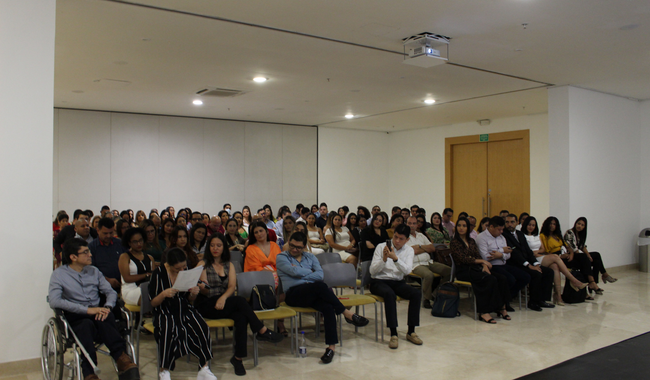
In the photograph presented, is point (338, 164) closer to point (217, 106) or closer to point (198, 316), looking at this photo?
point (217, 106)

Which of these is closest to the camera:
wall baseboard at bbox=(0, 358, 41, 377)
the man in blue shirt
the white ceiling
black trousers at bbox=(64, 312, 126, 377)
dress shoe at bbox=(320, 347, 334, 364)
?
black trousers at bbox=(64, 312, 126, 377)

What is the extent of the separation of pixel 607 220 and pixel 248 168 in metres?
8.63

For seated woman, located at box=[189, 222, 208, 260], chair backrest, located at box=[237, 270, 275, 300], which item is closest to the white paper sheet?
chair backrest, located at box=[237, 270, 275, 300]

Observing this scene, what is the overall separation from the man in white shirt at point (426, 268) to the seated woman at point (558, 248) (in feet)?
6.37

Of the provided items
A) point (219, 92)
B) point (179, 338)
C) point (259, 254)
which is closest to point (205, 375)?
point (179, 338)

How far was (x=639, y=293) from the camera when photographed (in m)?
8.02

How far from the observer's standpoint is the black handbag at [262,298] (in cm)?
486

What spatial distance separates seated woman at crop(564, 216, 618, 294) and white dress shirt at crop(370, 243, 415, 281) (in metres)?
3.65

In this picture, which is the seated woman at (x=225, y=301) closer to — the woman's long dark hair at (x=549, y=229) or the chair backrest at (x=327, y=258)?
the chair backrest at (x=327, y=258)

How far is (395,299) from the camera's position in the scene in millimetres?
5375

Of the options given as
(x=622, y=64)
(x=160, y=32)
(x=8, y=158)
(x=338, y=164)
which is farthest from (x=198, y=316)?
(x=338, y=164)

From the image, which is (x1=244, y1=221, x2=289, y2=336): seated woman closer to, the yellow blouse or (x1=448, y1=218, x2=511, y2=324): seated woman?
(x1=448, y1=218, x2=511, y2=324): seated woman

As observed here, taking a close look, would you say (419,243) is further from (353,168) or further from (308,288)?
(353,168)

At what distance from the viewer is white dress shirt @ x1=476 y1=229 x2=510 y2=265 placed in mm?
6848
